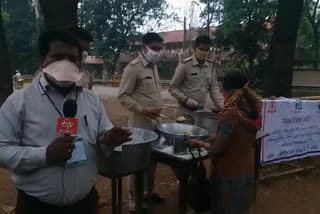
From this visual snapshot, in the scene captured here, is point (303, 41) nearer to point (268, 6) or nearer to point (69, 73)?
point (268, 6)

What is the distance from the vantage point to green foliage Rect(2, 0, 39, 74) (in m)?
28.5

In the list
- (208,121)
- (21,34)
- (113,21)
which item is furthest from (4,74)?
(21,34)

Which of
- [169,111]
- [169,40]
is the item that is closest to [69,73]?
[169,111]

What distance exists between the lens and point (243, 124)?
2.49 metres

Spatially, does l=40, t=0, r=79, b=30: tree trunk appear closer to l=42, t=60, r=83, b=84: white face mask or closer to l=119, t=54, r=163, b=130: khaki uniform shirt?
l=119, t=54, r=163, b=130: khaki uniform shirt

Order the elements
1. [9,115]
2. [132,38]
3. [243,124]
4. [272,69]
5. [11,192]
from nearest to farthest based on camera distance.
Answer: [9,115] → [243,124] → [11,192] → [272,69] → [132,38]

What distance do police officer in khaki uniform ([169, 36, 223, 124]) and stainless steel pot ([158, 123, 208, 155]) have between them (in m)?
0.94

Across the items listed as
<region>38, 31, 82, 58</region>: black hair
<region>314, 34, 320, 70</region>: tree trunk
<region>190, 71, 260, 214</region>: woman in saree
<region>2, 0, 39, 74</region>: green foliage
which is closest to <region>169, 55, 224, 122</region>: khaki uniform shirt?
<region>190, 71, 260, 214</region>: woman in saree

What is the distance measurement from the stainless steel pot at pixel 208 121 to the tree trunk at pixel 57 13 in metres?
2.21

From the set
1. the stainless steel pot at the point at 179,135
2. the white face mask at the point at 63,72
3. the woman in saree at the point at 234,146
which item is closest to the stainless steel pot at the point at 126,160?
the stainless steel pot at the point at 179,135

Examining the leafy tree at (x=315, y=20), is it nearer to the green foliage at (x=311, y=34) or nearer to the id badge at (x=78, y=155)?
the green foliage at (x=311, y=34)

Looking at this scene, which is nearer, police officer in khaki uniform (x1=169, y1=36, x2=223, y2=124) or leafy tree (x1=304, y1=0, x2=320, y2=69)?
police officer in khaki uniform (x1=169, y1=36, x2=223, y2=124)

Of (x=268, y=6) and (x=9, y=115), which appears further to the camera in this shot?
(x=268, y=6)

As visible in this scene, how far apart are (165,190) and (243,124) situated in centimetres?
228
